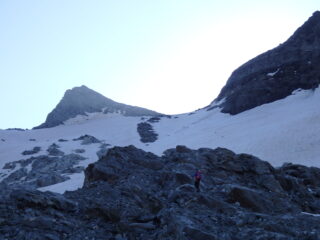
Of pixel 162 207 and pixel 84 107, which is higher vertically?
pixel 84 107

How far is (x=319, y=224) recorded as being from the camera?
47.4 ft

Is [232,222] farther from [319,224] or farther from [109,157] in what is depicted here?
[109,157]

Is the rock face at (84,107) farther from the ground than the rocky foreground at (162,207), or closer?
farther from the ground

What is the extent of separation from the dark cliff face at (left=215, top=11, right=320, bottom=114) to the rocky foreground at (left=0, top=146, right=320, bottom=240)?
55.0 meters

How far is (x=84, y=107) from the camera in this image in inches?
6161

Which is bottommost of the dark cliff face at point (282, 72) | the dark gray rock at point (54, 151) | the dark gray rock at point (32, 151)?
the dark gray rock at point (54, 151)

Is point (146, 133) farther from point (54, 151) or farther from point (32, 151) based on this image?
point (32, 151)

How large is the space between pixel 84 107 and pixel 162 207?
474 feet

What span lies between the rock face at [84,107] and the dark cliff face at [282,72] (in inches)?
2573

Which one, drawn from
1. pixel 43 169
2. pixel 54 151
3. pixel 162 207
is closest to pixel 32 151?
pixel 54 151

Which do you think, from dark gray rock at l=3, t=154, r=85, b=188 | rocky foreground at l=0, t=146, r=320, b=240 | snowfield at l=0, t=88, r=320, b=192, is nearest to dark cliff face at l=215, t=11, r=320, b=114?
snowfield at l=0, t=88, r=320, b=192

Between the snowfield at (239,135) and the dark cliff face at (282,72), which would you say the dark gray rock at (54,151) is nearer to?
the snowfield at (239,135)

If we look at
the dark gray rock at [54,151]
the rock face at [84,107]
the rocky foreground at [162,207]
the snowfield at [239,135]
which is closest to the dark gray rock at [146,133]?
the snowfield at [239,135]

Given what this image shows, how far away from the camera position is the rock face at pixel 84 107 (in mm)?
149875
